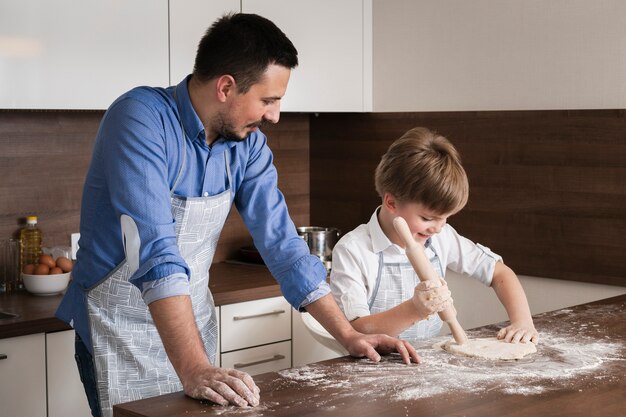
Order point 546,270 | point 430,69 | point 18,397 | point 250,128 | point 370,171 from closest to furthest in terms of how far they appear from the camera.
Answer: point 250,128, point 18,397, point 546,270, point 430,69, point 370,171

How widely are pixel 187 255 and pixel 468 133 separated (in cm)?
139

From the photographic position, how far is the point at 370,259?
6.88 ft

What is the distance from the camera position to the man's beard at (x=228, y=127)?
1779 millimetres

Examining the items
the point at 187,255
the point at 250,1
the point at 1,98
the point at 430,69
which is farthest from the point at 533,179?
the point at 1,98

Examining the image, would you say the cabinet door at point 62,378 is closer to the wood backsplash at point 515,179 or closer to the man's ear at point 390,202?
the wood backsplash at point 515,179

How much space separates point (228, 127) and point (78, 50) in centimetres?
97

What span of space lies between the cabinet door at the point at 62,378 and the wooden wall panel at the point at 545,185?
1.33m

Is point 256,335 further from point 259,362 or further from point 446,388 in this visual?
point 446,388

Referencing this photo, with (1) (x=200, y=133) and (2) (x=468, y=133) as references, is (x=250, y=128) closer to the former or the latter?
(1) (x=200, y=133)

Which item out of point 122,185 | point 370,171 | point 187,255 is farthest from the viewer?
point 370,171

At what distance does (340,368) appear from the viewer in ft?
5.41

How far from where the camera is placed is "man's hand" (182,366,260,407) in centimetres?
141

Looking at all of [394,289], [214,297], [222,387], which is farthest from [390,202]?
[214,297]

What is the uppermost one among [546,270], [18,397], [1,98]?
[1,98]
